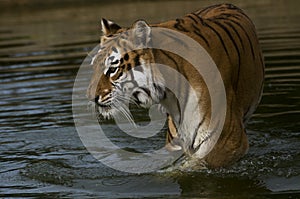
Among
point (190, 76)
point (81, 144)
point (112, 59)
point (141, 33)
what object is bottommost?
point (81, 144)

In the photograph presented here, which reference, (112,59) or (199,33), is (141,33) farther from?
(199,33)

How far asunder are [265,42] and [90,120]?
4.83m

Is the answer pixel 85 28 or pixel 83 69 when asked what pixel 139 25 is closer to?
pixel 83 69

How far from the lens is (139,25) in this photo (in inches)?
171

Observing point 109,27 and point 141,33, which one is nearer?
point 141,33

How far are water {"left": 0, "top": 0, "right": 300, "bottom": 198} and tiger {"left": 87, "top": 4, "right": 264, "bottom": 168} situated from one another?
270mm

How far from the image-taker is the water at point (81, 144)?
4809 millimetres

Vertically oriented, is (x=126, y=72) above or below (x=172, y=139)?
above

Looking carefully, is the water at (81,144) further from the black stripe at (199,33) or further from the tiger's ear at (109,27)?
the tiger's ear at (109,27)

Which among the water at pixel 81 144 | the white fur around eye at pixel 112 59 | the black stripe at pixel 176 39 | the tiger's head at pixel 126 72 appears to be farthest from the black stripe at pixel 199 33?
the water at pixel 81 144

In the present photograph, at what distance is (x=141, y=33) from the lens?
4.36 m

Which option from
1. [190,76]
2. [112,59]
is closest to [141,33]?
[112,59]

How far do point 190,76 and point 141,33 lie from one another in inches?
16.5

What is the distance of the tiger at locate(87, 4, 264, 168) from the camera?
4406mm
